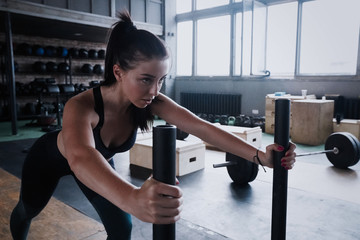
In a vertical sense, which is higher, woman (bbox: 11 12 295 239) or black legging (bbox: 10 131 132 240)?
woman (bbox: 11 12 295 239)

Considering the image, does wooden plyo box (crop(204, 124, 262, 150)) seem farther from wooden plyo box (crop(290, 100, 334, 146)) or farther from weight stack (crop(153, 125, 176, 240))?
weight stack (crop(153, 125, 176, 240))

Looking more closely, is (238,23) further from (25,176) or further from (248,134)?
(25,176)

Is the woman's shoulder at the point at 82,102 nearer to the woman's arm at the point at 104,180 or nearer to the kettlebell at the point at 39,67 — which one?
the woman's arm at the point at 104,180

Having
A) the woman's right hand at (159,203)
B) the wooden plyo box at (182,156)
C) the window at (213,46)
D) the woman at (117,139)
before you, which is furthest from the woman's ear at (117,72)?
the window at (213,46)

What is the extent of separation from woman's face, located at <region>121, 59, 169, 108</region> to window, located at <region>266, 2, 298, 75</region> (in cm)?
604

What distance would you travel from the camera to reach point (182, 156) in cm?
299

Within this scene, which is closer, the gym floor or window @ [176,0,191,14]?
the gym floor

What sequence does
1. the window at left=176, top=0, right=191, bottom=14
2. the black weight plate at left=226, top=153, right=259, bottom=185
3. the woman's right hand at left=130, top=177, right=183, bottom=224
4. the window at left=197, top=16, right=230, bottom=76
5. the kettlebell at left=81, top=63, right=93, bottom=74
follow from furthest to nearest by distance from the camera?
1. the window at left=176, top=0, right=191, bottom=14
2. the kettlebell at left=81, top=63, right=93, bottom=74
3. the window at left=197, top=16, right=230, bottom=76
4. the black weight plate at left=226, top=153, right=259, bottom=185
5. the woman's right hand at left=130, top=177, right=183, bottom=224

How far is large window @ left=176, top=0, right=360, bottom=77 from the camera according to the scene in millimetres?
5590

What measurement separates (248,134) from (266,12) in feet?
12.1

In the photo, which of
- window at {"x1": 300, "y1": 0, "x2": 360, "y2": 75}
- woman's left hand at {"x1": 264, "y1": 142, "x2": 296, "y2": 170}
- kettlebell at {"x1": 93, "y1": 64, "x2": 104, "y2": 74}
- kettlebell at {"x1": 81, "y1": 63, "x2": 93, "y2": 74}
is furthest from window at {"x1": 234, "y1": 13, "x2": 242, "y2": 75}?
woman's left hand at {"x1": 264, "y1": 142, "x2": 296, "y2": 170}

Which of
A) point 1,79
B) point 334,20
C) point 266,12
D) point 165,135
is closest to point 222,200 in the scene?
point 165,135

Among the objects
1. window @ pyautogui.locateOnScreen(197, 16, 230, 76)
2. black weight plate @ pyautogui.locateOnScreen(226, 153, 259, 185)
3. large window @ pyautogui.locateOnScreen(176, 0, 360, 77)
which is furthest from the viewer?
window @ pyautogui.locateOnScreen(197, 16, 230, 76)

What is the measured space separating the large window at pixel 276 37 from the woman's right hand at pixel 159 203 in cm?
578
